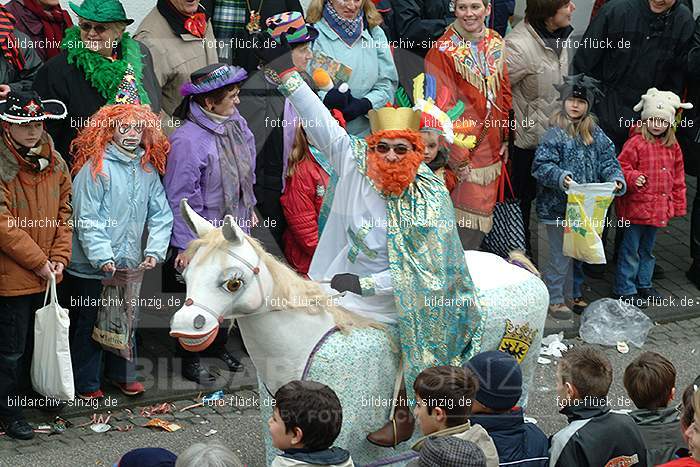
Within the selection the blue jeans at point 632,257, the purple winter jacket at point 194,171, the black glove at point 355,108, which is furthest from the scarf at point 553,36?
the purple winter jacket at point 194,171

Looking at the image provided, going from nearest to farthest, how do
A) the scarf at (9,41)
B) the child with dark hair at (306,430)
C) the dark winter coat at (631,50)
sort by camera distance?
the child with dark hair at (306,430), the scarf at (9,41), the dark winter coat at (631,50)

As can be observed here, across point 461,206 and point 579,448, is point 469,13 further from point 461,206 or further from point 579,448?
point 579,448

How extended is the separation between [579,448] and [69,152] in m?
3.98

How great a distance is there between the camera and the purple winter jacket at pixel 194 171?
7.93 m

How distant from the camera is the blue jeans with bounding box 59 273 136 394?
7844 millimetres

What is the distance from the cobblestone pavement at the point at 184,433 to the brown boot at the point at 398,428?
1135 mm

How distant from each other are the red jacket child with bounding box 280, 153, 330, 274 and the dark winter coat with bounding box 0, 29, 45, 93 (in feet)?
6.06

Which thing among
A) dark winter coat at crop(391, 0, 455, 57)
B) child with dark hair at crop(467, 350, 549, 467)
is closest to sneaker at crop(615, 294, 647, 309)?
dark winter coat at crop(391, 0, 455, 57)

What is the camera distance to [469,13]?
30.1ft

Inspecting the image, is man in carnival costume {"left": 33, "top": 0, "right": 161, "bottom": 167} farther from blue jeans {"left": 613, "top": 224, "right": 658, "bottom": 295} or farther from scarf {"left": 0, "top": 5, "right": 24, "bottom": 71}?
blue jeans {"left": 613, "top": 224, "right": 658, "bottom": 295}

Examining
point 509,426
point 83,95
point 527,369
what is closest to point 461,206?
point 527,369

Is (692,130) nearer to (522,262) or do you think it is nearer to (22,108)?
(522,262)

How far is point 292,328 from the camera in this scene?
6.29 m

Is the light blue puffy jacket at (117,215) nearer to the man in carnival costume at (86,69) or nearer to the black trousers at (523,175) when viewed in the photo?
the man in carnival costume at (86,69)
